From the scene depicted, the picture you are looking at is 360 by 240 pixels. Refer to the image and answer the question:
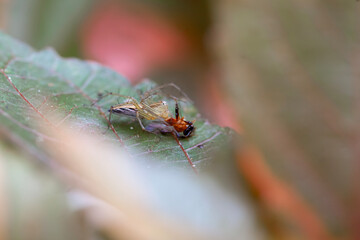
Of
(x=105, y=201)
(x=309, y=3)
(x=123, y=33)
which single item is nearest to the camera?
(x=105, y=201)

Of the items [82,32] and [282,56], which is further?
[82,32]

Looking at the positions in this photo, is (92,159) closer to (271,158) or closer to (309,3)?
(271,158)

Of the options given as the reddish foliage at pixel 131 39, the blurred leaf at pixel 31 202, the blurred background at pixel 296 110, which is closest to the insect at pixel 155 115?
the blurred background at pixel 296 110

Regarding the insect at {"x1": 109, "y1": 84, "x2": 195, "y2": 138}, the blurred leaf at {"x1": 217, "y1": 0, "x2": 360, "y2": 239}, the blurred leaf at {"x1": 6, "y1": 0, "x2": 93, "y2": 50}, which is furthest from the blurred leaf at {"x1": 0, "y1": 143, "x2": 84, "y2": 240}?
the blurred leaf at {"x1": 6, "y1": 0, "x2": 93, "y2": 50}

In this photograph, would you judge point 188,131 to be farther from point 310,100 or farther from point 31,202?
point 31,202

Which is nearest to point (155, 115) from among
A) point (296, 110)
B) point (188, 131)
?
point (188, 131)

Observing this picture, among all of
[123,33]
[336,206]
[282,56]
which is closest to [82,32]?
[123,33]

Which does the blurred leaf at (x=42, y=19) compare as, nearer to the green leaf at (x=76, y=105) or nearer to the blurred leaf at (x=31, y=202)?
the green leaf at (x=76, y=105)
